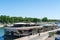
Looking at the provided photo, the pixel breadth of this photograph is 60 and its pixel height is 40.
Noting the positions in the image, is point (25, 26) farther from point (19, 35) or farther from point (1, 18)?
point (1, 18)

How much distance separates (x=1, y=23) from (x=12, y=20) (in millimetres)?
7124

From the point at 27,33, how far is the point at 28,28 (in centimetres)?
112

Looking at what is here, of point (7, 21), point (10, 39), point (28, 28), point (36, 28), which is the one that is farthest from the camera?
point (7, 21)

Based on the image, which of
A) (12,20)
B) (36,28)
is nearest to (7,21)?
(12,20)

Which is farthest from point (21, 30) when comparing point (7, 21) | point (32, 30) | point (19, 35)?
point (7, 21)

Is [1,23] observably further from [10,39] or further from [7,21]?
[10,39]

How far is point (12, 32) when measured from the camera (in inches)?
1394

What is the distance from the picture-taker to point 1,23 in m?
114

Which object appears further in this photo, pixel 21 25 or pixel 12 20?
pixel 12 20

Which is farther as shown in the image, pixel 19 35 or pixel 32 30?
pixel 32 30

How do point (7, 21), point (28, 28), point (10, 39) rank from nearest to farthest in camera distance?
point (10, 39) → point (28, 28) → point (7, 21)

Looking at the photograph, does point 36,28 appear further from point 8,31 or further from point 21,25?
point 8,31

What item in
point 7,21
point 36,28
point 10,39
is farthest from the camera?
point 7,21

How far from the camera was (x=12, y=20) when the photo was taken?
375 feet
